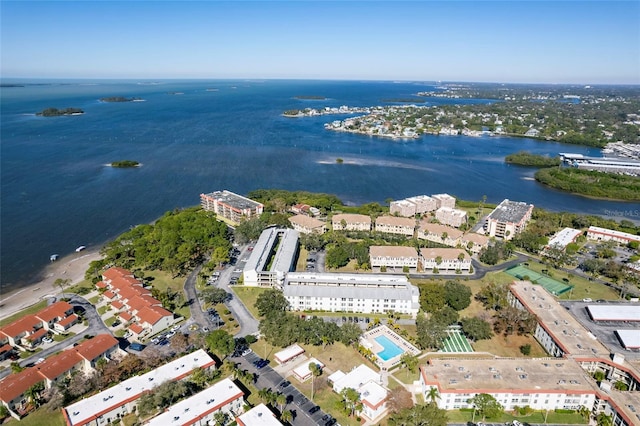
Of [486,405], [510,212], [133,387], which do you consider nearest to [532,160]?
[510,212]

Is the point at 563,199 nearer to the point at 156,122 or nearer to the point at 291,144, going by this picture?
the point at 291,144

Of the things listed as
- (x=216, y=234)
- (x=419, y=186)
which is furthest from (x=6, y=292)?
(x=419, y=186)

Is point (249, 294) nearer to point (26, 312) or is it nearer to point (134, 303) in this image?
point (134, 303)

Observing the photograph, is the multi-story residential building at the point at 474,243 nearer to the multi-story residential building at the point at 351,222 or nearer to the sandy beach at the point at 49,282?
the multi-story residential building at the point at 351,222

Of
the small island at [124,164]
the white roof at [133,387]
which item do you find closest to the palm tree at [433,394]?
the white roof at [133,387]

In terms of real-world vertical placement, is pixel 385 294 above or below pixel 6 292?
above

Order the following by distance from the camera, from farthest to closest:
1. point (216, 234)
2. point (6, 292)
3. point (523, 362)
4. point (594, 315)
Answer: point (216, 234)
point (6, 292)
point (594, 315)
point (523, 362)

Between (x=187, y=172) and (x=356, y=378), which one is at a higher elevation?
(x=187, y=172)
